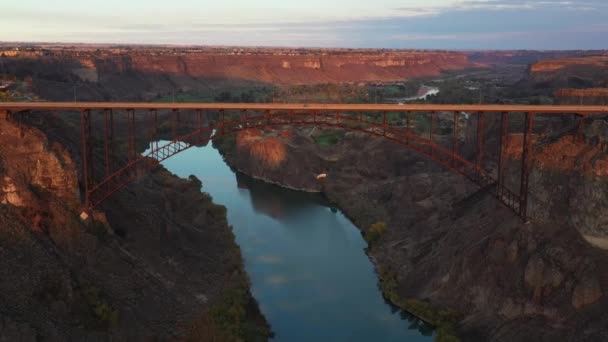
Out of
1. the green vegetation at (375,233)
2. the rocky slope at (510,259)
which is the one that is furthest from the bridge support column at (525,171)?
the green vegetation at (375,233)

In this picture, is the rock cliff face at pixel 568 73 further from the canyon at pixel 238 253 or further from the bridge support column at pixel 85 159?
the bridge support column at pixel 85 159

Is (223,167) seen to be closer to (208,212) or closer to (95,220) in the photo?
(208,212)

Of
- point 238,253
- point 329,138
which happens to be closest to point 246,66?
point 329,138

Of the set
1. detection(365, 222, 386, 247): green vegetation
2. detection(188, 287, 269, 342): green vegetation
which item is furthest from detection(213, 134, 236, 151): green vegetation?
detection(188, 287, 269, 342): green vegetation

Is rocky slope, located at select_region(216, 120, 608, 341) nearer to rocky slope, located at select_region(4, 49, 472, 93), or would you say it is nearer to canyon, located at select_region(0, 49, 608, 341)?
canyon, located at select_region(0, 49, 608, 341)

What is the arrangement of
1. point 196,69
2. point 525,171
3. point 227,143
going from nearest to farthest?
1. point 525,171
2. point 227,143
3. point 196,69

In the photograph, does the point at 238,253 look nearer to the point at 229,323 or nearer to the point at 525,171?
the point at 229,323
